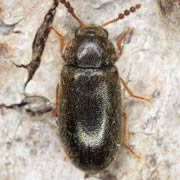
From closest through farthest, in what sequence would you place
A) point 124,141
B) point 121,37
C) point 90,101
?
point 90,101 → point 121,37 → point 124,141

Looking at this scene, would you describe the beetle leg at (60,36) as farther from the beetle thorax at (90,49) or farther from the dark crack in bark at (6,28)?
the dark crack in bark at (6,28)

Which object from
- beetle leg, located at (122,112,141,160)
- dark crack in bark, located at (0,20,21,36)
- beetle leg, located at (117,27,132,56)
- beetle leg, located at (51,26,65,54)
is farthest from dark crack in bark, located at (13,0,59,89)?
beetle leg, located at (122,112,141,160)

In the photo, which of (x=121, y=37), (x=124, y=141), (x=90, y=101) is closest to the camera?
(x=90, y=101)

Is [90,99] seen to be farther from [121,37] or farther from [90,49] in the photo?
[121,37]

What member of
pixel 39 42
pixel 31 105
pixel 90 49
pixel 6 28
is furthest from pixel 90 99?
pixel 6 28

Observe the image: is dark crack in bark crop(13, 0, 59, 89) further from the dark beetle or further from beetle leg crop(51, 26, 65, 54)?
the dark beetle

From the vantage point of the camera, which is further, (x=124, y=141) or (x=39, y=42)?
(x=124, y=141)
